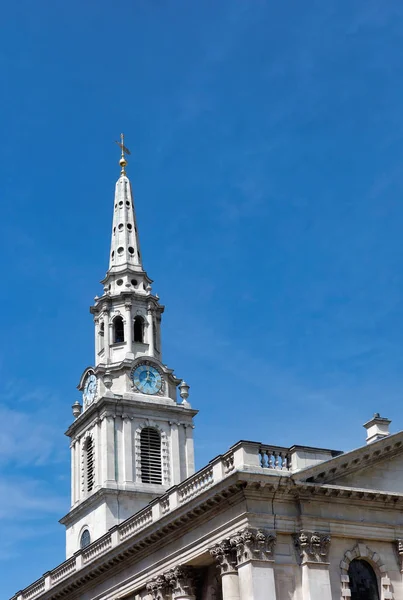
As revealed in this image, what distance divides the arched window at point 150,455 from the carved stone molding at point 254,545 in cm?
2364

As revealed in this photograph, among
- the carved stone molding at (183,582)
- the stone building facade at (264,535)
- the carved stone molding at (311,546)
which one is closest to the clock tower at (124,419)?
the stone building facade at (264,535)

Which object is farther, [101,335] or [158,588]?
[101,335]

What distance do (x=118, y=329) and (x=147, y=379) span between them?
446 centimetres

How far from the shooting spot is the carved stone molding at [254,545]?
3394 centimetres

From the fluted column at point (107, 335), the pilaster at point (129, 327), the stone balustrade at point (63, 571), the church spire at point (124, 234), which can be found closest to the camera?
the stone balustrade at point (63, 571)

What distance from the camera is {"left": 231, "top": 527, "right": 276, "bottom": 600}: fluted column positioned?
3347cm

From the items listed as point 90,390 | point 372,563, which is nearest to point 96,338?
point 90,390

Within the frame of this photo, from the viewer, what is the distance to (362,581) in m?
36.5

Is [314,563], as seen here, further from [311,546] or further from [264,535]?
[264,535]

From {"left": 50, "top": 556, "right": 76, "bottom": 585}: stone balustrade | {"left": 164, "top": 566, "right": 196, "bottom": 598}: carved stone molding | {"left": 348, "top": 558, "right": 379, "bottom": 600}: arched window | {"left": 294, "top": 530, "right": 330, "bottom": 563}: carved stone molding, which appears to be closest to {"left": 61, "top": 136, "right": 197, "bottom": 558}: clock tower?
{"left": 50, "top": 556, "right": 76, "bottom": 585}: stone balustrade

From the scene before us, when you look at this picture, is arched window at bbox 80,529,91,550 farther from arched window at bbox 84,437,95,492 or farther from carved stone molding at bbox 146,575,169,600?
carved stone molding at bbox 146,575,169,600

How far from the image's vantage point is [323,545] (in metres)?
35.5

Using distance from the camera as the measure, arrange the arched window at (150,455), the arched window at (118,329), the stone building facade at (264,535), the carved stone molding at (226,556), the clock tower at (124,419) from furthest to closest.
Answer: the arched window at (118,329), the arched window at (150,455), the clock tower at (124,419), the carved stone molding at (226,556), the stone building facade at (264,535)

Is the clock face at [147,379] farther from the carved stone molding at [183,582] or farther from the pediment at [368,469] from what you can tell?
the pediment at [368,469]
